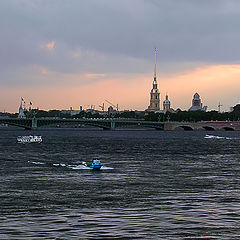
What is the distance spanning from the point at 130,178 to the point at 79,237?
86.9 feet

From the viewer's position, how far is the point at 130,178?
55.5m

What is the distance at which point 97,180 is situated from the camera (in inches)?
2099

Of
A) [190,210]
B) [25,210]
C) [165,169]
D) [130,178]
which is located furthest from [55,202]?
[165,169]

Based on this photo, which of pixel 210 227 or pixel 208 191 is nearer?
pixel 210 227

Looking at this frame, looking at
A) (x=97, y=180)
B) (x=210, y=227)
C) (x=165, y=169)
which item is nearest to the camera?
(x=210, y=227)

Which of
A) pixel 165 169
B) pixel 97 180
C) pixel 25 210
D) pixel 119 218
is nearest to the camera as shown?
pixel 119 218

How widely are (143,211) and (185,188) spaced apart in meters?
12.1

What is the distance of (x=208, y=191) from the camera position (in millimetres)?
45656

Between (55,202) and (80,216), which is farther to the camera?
(55,202)

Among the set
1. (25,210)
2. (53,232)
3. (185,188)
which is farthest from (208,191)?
(53,232)

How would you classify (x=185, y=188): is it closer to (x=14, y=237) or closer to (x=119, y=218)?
(x=119, y=218)

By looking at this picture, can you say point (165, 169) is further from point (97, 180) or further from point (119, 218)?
point (119, 218)

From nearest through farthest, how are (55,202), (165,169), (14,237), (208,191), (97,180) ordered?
(14,237), (55,202), (208,191), (97,180), (165,169)

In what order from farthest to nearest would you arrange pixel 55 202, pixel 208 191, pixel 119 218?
1. pixel 208 191
2. pixel 55 202
3. pixel 119 218
